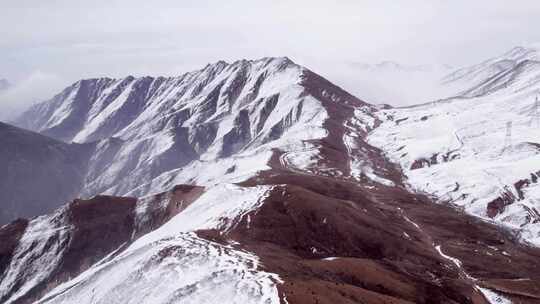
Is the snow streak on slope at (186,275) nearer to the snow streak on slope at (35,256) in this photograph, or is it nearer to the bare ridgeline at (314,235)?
the bare ridgeline at (314,235)

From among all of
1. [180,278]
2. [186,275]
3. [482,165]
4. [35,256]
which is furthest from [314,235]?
[482,165]

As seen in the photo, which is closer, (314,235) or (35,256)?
(314,235)

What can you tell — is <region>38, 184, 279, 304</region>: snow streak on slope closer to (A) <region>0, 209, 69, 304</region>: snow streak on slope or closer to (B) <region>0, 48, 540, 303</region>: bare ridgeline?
(B) <region>0, 48, 540, 303</region>: bare ridgeline

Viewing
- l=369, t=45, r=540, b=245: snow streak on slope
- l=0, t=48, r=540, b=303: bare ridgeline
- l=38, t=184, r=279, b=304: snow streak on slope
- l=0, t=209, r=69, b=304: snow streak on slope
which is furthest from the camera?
l=369, t=45, r=540, b=245: snow streak on slope

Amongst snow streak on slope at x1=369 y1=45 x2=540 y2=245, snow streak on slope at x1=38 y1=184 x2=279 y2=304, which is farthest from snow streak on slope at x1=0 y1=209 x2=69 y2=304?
snow streak on slope at x1=369 y1=45 x2=540 y2=245

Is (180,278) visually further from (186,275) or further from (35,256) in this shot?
(35,256)

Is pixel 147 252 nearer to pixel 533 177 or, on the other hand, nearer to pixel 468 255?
pixel 468 255

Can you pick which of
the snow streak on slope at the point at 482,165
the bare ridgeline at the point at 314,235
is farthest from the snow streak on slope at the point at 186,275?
the snow streak on slope at the point at 482,165

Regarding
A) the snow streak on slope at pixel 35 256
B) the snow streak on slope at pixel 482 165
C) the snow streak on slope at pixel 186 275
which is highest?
the snow streak on slope at pixel 186 275
